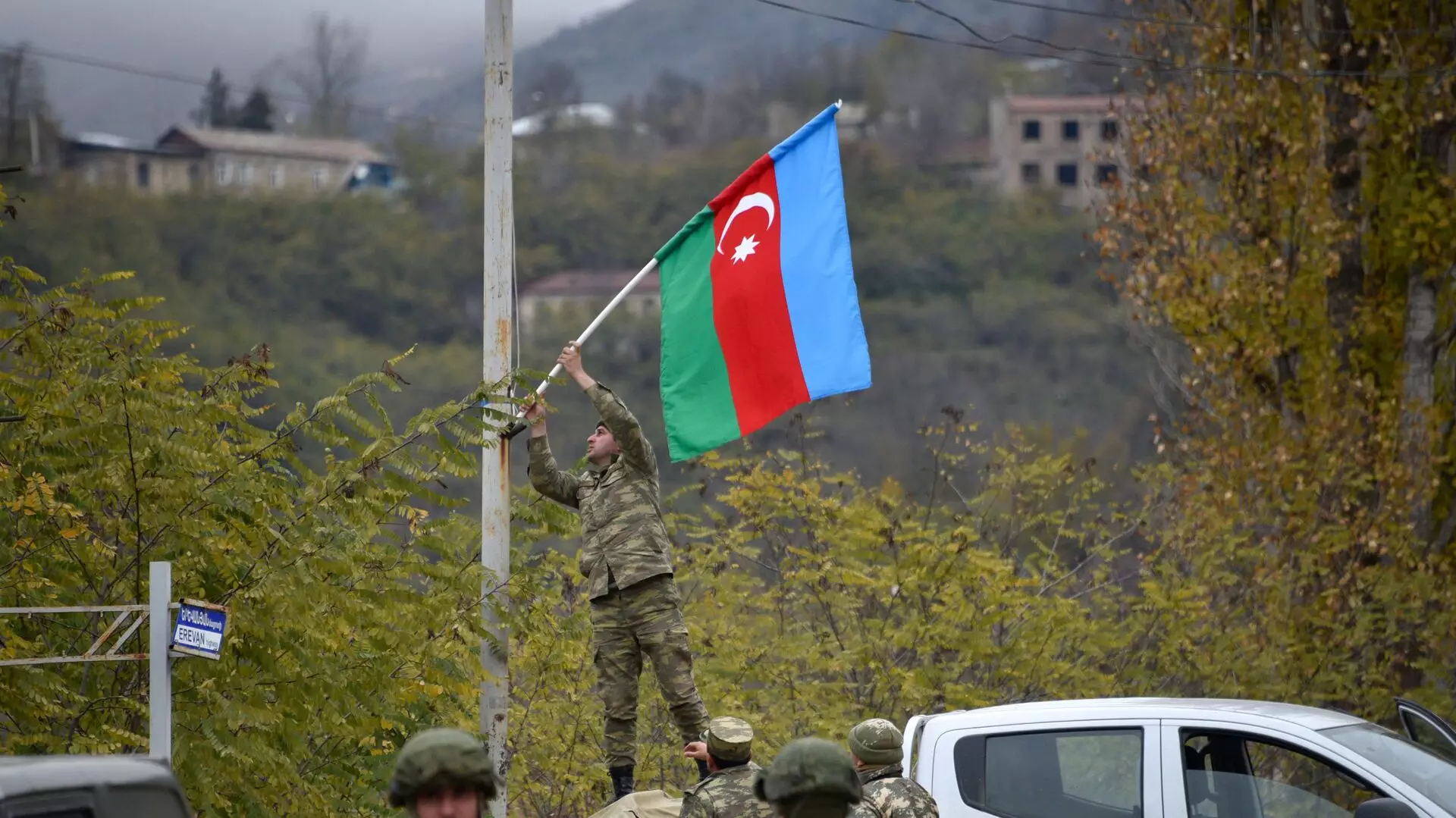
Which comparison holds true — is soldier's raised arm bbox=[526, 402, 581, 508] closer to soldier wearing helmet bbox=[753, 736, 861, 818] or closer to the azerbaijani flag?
the azerbaijani flag

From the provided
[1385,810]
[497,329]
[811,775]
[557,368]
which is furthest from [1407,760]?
[497,329]

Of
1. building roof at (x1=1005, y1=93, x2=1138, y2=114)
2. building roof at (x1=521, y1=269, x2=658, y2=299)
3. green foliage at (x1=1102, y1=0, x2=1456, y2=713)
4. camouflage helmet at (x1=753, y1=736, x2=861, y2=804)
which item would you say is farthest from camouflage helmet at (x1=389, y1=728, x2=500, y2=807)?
building roof at (x1=1005, y1=93, x2=1138, y2=114)

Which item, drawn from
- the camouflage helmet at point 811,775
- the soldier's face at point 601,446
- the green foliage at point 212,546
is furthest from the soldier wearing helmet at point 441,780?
the soldier's face at point 601,446

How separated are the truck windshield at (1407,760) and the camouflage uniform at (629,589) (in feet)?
10.2

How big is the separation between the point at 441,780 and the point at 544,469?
4863mm

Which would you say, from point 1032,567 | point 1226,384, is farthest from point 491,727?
point 1226,384

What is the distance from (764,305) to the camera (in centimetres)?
954

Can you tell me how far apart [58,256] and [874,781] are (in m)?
57.3

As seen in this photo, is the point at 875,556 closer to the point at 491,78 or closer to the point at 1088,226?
the point at 491,78

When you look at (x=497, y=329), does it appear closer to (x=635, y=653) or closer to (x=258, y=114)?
(x=635, y=653)

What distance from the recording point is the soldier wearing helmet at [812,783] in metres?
4.66

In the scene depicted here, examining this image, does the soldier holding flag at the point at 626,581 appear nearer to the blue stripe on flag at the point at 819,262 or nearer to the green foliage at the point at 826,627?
the blue stripe on flag at the point at 819,262

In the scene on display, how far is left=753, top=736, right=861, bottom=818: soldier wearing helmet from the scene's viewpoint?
183 inches

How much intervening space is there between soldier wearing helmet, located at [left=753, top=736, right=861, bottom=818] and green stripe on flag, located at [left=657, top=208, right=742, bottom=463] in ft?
15.5
